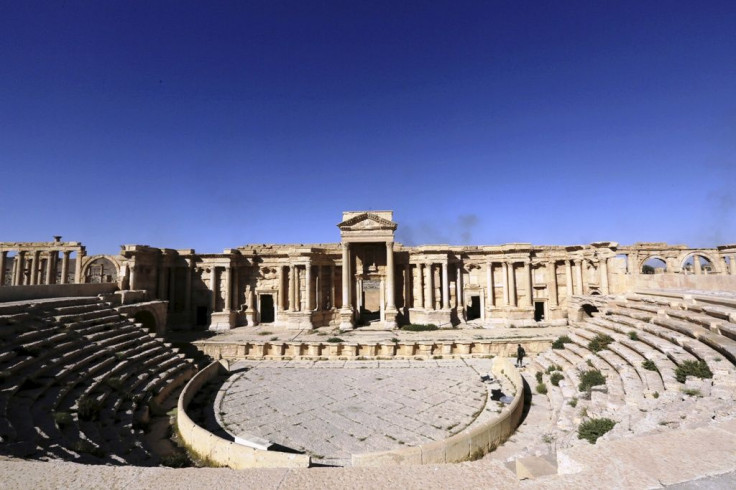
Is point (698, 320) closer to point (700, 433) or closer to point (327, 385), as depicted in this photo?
point (700, 433)

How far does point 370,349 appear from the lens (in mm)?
18344

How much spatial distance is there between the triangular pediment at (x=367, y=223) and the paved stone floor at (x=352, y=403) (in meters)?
11.1

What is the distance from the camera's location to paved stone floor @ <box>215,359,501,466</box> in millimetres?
9750

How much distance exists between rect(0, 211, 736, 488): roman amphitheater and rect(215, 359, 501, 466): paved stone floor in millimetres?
95

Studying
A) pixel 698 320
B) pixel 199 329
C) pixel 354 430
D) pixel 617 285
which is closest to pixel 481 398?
pixel 354 430

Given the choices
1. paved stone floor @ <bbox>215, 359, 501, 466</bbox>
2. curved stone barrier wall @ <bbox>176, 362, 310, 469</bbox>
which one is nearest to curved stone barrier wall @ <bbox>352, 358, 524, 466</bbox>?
paved stone floor @ <bbox>215, 359, 501, 466</bbox>

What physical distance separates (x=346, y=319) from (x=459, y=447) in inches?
699

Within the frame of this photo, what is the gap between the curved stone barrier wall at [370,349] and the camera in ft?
59.7

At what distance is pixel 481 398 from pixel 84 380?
44.0 ft

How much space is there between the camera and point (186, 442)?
955cm

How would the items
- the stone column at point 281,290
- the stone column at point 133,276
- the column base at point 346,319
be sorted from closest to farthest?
the stone column at point 133,276 < the column base at point 346,319 < the stone column at point 281,290

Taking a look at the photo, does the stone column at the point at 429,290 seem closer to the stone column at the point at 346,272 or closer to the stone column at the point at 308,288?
the stone column at the point at 346,272

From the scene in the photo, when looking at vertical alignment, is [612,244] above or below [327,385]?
above

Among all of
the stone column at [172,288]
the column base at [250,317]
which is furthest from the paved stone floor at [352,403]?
the stone column at [172,288]
